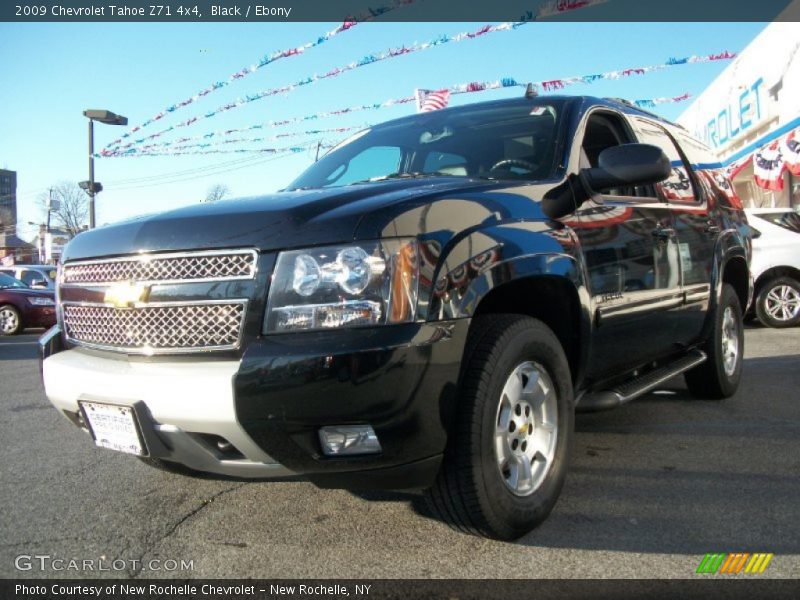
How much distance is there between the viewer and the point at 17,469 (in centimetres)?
371

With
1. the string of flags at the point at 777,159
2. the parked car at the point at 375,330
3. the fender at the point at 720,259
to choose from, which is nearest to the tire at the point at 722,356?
the fender at the point at 720,259

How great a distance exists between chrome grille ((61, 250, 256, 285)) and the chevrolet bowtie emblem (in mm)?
25

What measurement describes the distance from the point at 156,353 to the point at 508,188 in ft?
4.93

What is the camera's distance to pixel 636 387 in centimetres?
354

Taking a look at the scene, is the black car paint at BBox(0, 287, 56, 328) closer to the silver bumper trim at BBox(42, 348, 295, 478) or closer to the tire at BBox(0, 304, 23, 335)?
the tire at BBox(0, 304, 23, 335)

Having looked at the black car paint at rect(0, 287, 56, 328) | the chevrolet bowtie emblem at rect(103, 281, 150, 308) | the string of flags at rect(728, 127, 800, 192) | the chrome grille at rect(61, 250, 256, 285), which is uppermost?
the string of flags at rect(728, 127, 800, 192)

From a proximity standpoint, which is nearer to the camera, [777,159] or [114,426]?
[114,426]

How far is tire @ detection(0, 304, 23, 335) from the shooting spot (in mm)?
13039

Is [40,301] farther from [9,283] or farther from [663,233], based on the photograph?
[663,233]

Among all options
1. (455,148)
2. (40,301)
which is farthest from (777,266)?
(40,301)

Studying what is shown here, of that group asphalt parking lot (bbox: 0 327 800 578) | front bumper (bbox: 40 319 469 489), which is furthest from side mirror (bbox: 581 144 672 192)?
asphalt parking lot (bbox: 0 327 800 578)

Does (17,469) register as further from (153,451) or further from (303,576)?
(303,576)

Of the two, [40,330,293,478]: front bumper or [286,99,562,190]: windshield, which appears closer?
[40,330,293,478]: front bumper

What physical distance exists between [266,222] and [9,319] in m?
12.8
